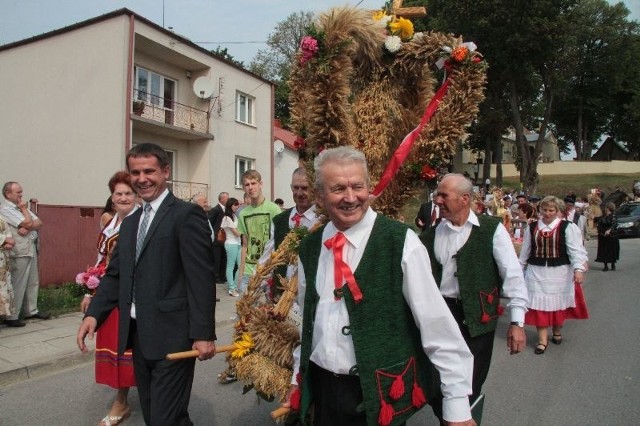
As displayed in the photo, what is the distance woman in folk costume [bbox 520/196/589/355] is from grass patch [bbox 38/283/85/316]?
6579mm

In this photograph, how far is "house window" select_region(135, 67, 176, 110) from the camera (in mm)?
16688

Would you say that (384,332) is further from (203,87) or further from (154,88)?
(203,87)

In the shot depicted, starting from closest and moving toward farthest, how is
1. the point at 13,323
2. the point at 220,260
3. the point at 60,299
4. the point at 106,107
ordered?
the point at 13,323
the point at 60,299
the point at 220,260
the point at 106,107

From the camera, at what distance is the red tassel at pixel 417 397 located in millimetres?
2059

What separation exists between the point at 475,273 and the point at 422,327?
62.6 inches

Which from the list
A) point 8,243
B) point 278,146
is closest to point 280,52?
point 278,146

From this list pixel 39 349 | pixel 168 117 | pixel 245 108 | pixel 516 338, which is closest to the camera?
pixel 516 338

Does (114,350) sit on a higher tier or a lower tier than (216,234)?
lower

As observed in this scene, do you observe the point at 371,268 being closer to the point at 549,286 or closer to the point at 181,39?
the point at 549,286

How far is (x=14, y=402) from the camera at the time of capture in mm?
4629

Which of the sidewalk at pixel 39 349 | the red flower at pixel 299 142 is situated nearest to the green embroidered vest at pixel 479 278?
the red flower at pixel 299 142

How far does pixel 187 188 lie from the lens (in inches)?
722

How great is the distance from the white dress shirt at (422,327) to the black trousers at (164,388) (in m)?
1.07

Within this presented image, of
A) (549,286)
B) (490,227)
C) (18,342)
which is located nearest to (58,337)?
(18,342)
